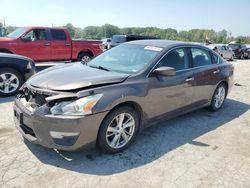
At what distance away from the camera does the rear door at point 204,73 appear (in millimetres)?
4984

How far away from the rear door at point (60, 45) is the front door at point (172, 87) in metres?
7.34

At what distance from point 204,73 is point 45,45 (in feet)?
24.4

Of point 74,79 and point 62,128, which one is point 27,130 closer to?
point 62,128

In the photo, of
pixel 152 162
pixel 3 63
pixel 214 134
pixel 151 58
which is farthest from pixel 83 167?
pixel 3 63

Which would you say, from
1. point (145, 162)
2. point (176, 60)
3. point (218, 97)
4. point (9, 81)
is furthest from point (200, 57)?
point (9, 81)

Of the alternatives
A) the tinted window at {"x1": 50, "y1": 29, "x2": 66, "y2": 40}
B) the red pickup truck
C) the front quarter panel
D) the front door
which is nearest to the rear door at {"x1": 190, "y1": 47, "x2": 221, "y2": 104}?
the front door

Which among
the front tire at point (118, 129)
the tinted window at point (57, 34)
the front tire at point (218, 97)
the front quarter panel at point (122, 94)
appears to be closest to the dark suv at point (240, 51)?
the tinted window at point (57, 34)

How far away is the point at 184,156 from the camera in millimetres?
3764

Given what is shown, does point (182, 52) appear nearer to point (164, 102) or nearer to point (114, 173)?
point (164, 102)

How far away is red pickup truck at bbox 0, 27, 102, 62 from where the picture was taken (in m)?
9.95

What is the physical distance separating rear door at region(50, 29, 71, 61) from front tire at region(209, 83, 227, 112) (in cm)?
727

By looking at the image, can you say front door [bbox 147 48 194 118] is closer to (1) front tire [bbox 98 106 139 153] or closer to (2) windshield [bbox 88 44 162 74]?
(2) windshield [bbox 88 44 162 74]

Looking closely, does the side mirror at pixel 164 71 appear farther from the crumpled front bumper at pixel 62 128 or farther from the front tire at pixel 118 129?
the crumpled front bumper at pixel 62 128

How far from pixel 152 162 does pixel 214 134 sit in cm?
168
